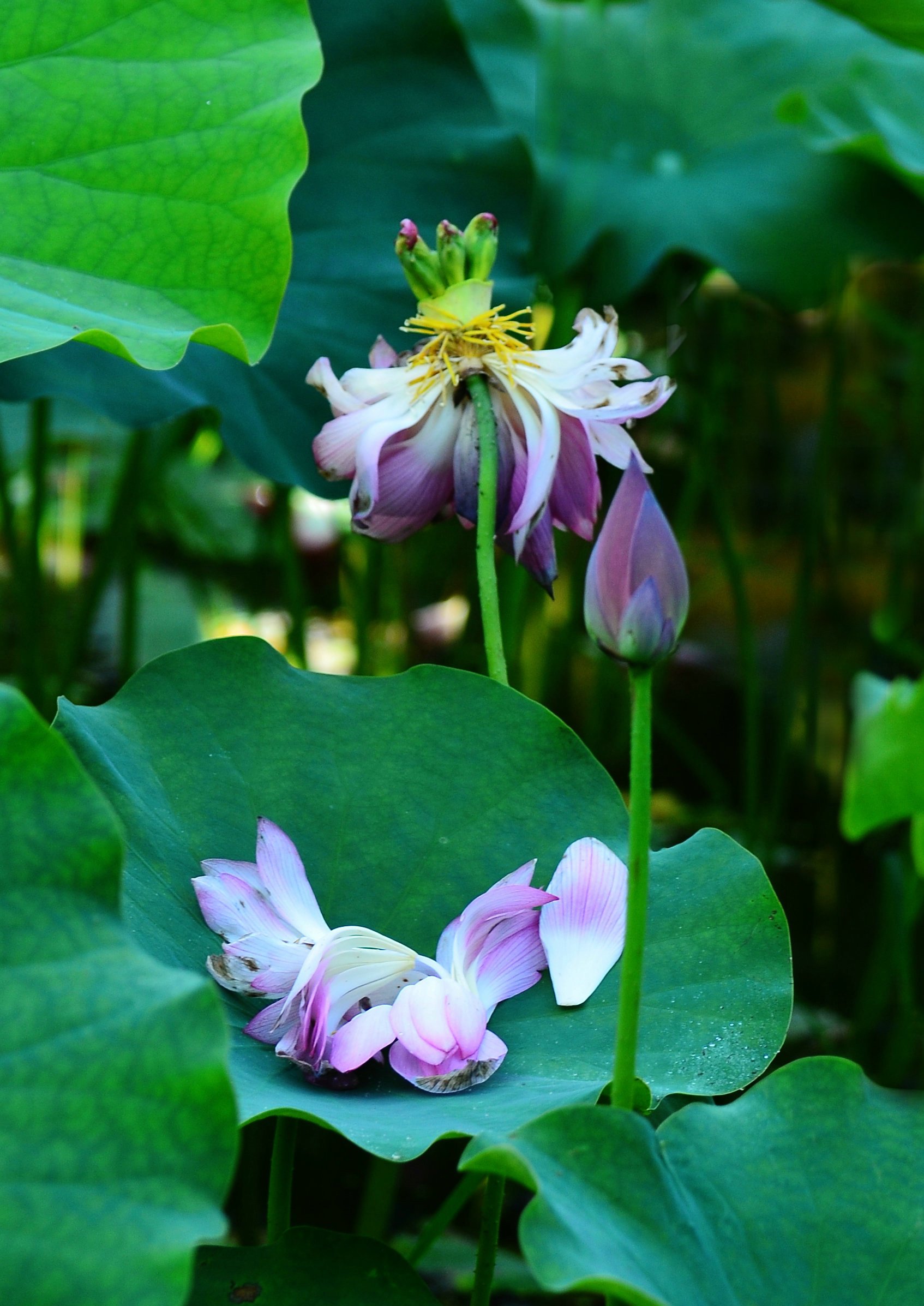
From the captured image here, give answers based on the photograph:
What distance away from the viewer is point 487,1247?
0.47m

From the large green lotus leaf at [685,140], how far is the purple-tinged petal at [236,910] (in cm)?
81

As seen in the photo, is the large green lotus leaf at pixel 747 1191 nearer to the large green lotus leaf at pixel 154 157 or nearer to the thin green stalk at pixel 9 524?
the large green lotus leaf at pixel 154 157

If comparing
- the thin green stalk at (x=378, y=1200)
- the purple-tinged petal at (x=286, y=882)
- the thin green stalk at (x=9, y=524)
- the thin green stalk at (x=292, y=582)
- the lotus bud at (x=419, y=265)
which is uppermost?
the lotus bud at (x=419, y=265)

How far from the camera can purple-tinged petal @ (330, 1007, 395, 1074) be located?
1.50 ft

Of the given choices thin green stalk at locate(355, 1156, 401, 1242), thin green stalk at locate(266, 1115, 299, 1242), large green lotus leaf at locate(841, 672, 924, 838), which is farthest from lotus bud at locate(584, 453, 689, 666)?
thin green stalk at locate(355, 1156, 401, 1242)

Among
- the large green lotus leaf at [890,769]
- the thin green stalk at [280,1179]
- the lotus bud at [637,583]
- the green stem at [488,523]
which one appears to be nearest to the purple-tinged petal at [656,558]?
the lotus bud at [637,583]

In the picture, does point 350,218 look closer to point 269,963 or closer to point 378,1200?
point 269,963

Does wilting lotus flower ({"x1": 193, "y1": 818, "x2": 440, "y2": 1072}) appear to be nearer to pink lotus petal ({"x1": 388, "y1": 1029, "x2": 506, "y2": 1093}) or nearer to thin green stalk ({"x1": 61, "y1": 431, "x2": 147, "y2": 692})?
→ pink lotus petal ({"x1": 388, "y1": 1029, "x2": 506, "y2": 1093})

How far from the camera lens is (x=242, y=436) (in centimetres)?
79

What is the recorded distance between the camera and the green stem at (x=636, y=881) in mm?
344

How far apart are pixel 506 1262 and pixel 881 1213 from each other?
0.76 m

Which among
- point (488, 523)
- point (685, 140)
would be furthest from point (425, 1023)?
point (685, 140)

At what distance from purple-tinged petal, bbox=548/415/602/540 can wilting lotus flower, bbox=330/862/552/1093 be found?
201 mm

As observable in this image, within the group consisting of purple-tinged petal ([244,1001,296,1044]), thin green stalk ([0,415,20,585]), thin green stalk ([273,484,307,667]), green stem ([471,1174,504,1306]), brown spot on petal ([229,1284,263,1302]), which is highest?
purple-tinged petal ([244,1001,296,1044])
